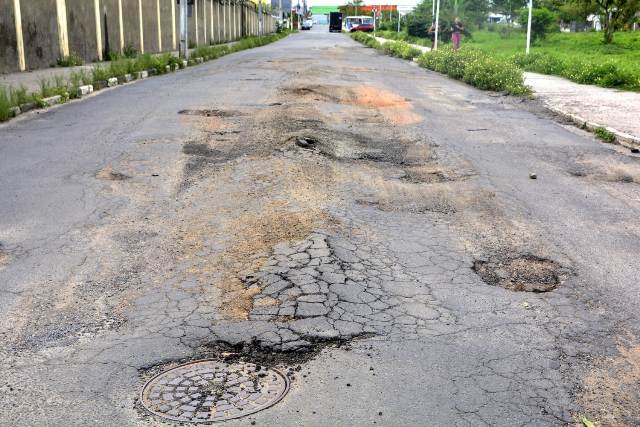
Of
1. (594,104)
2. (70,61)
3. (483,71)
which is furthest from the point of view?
(70,61)

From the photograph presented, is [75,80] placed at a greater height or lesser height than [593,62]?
lesser

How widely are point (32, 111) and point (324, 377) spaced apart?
10.1 metres

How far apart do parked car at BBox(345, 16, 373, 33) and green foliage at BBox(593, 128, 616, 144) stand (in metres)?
80.5

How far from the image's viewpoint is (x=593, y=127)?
37.4 feet

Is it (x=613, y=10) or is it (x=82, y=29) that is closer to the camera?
(x=82, y=29)

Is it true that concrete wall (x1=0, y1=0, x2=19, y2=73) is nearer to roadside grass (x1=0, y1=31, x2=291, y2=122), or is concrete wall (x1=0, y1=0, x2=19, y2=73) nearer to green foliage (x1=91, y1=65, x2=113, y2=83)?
roadside grass (x1=0, y1=31, x2=291, y2=122)

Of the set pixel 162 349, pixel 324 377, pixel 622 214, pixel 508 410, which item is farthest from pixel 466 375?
pixel 622 214

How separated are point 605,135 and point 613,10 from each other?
26.6 meters

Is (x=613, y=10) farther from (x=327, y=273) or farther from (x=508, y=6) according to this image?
(x=327, y=273)

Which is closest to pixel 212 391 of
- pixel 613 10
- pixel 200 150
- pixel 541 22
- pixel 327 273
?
pixel 327 273

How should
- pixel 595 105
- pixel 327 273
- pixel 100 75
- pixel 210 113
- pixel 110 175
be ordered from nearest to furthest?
pixel 327 273, pixel 110 175, pixel 210 113, pixel 595 105, pixel 100 75

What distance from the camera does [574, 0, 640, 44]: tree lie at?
3267cm

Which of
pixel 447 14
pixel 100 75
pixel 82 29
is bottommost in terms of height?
pixel 100 75

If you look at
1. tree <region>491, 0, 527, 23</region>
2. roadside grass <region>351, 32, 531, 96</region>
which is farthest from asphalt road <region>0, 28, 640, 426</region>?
tree <region>491, 0, 527, 23</region>
